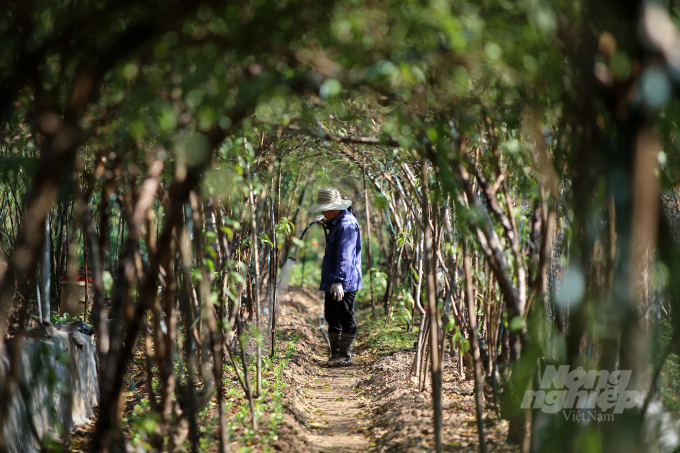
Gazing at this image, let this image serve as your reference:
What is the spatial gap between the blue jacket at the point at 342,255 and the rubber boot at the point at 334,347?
509 mm

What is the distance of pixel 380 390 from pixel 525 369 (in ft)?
9.15

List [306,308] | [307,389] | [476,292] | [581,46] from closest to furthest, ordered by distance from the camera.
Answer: [581,46]
[476,292]
[307,389]
[306,308]

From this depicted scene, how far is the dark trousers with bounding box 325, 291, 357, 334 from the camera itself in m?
5.27

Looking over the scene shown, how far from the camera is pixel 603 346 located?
1702mm

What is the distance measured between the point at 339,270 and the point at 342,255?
0.14 metres

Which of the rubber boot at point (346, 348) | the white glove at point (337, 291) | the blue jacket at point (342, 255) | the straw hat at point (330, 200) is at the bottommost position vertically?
the rubber boot at point (346, 348)

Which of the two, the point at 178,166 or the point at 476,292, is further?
the point at 476,292

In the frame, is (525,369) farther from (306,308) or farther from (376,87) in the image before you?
(306,308)

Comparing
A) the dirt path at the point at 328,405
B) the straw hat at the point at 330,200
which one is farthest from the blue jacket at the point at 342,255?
the dirt path at the point at 328,405

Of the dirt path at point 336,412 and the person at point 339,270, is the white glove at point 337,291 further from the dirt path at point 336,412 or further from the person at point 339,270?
the dirt path at point 336,412

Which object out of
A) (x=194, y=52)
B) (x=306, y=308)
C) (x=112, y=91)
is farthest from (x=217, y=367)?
(x=306, y=308)

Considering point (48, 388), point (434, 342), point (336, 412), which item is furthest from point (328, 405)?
point (48, 388)

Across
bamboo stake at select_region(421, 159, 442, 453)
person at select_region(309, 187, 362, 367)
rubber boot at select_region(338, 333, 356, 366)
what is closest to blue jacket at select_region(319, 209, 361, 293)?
person at select_region(309, 187, 362, 367)

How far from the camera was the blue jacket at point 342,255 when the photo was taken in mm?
5129
